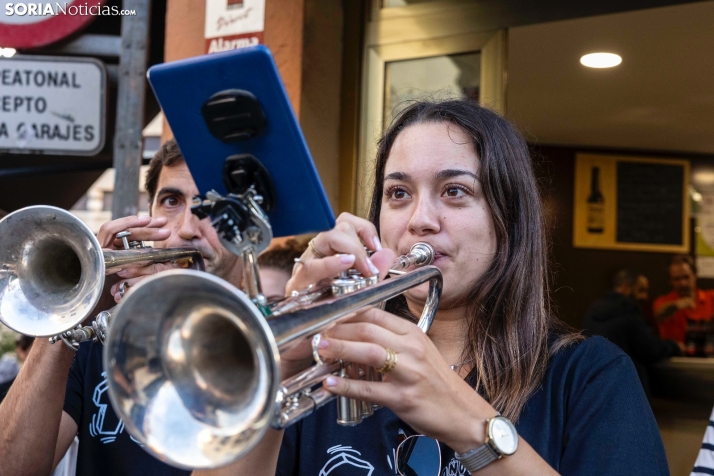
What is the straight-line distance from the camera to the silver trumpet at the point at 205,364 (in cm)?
109

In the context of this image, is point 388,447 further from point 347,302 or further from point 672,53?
point 672,53

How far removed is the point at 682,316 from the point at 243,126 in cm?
575

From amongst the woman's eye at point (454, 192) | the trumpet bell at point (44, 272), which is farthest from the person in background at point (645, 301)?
the trumpet bell at point (44, 272)

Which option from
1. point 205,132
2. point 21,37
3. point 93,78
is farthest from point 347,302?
point 21,37

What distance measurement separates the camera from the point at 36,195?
396cm

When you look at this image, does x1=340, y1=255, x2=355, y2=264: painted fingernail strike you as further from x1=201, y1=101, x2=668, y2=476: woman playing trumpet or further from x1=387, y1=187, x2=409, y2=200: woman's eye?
x1=387, y1=187, x2=409, y2=200: woman's eye

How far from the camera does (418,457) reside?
1566 mm

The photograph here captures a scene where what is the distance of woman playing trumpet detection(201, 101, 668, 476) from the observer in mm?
1261

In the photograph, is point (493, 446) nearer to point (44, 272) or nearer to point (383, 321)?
point (383, 321)

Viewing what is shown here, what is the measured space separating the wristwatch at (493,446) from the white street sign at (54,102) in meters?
2.56

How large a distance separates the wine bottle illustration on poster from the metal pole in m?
4.40

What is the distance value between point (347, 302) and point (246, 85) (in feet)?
1.27

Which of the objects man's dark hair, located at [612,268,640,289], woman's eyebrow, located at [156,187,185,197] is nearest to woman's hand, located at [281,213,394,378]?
woman's eyebrow, located at [156,187,185,197]

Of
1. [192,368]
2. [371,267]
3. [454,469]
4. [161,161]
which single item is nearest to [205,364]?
[192,368]
